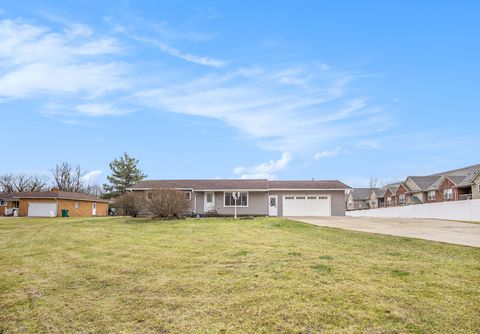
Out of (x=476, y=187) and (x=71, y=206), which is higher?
(x=476, y=187)

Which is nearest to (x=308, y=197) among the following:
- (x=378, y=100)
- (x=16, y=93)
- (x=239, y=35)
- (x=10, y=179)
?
(x=378, y=100)

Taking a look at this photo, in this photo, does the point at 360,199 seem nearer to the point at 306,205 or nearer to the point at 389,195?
the point at 389,195

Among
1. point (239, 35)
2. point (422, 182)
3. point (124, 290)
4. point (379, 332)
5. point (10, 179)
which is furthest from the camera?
point (10, 179)

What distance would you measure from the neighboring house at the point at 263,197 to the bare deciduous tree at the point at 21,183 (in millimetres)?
50609

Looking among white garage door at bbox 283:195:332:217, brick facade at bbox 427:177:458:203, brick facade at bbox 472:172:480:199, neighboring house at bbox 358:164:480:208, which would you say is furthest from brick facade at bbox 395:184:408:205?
white garage door at bbox 283:195:332:217

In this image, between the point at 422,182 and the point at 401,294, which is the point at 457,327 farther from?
the point at 422,182

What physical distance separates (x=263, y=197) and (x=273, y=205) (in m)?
2.03

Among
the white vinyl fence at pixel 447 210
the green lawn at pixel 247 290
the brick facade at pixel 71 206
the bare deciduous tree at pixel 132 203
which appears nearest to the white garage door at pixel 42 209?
the brick facade at pixel 71 206

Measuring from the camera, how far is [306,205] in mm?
34188

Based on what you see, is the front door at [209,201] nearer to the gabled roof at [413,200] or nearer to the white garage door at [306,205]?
the white garage door at [306,205]

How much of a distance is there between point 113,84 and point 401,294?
56.9ft

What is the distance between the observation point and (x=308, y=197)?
1346 inches

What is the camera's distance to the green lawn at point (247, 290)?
15.1 ft

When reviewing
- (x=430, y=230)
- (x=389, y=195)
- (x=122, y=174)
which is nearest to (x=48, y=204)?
(x=122, y=174)
